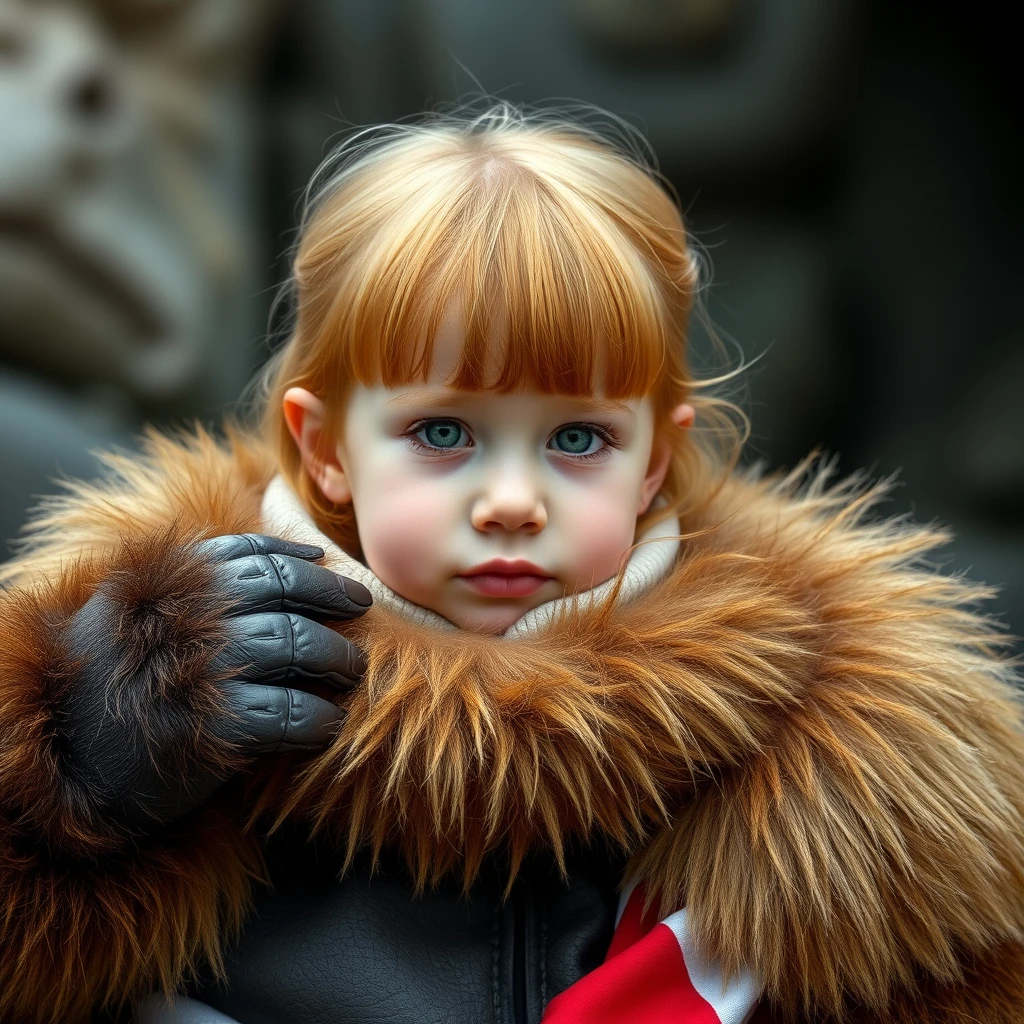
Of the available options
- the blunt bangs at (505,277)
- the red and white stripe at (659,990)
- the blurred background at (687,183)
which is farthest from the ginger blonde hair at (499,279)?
the blurred background at (687,183)

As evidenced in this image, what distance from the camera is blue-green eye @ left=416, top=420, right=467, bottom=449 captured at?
1032mm

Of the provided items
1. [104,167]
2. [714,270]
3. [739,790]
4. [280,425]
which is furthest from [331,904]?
[714,270]

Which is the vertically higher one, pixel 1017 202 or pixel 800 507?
pixel 1017 202

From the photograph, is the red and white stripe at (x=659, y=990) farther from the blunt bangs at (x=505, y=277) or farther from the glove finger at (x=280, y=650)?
the blunt bangs at (x=505, y=277)

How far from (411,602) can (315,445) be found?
0.64 feet

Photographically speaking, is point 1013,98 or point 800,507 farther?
point 1013,98

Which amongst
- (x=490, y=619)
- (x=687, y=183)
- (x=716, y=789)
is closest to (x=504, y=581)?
(x=490, y=619)

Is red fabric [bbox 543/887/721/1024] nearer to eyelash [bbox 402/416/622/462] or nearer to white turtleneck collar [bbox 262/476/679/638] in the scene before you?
white turtleneck collar [bbox 262/476/679/638]

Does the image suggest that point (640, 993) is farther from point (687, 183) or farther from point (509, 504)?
point (687, 183)

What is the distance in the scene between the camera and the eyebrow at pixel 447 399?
1.01 meters

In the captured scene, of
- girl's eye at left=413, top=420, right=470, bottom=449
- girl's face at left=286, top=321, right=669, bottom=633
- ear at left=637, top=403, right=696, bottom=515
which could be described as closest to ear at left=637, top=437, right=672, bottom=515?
ear at left=637, top=403, right=696, bottom=515

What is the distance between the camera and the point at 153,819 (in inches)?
36.8

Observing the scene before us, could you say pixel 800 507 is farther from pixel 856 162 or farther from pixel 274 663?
pixel 856 162

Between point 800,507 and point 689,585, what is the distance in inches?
8.4
